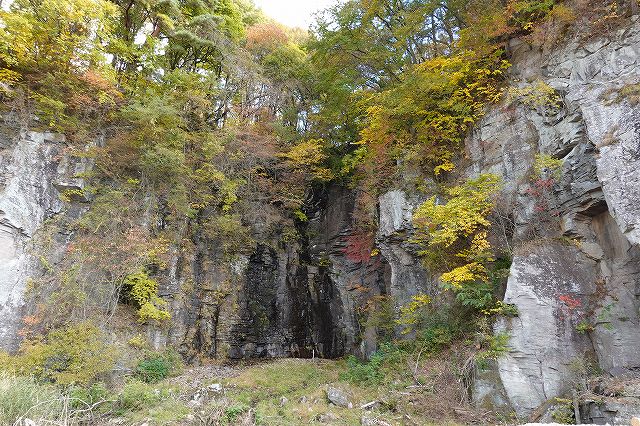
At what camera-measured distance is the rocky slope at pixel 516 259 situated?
286 inches

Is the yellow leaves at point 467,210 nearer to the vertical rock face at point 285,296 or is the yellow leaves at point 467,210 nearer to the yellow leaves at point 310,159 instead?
the vertical rock face at point 285,296

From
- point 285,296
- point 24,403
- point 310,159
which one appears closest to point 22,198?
point 24,403

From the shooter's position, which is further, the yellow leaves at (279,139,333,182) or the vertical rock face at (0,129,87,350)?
the yellow leaves at (279,139,333,182)

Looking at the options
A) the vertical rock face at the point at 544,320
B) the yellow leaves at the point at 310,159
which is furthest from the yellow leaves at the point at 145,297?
the vertical rock face at the point at 544,320

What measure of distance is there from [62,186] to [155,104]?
3.97m

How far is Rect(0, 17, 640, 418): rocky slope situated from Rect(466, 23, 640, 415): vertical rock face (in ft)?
0.08

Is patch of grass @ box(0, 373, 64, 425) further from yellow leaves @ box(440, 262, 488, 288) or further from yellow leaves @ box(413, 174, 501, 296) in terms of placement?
yellow leaves @ box(413, 174, 501, 296)

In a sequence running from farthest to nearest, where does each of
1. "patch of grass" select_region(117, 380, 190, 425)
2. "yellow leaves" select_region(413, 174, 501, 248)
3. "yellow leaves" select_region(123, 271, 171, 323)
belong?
1. "yellow leaves" select_region(123, 271, 171, 323)
2. "yellow leaves" select_region(413, 174, 501, 248)
3. "patch of grass" select_region(117, 380, 190, 425)

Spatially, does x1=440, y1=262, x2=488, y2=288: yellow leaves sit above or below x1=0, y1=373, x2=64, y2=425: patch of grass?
above

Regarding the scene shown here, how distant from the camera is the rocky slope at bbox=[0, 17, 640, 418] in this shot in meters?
7.27

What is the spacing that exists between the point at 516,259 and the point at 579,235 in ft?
4.66

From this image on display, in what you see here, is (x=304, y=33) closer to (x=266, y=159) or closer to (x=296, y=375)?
(x=266, y=159)

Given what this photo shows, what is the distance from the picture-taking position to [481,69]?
1066 cm

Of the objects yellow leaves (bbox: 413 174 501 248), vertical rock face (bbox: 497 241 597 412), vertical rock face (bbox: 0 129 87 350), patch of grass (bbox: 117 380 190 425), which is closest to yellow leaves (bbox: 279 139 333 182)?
yellow leaves (bbox: 413 174 501 248)
